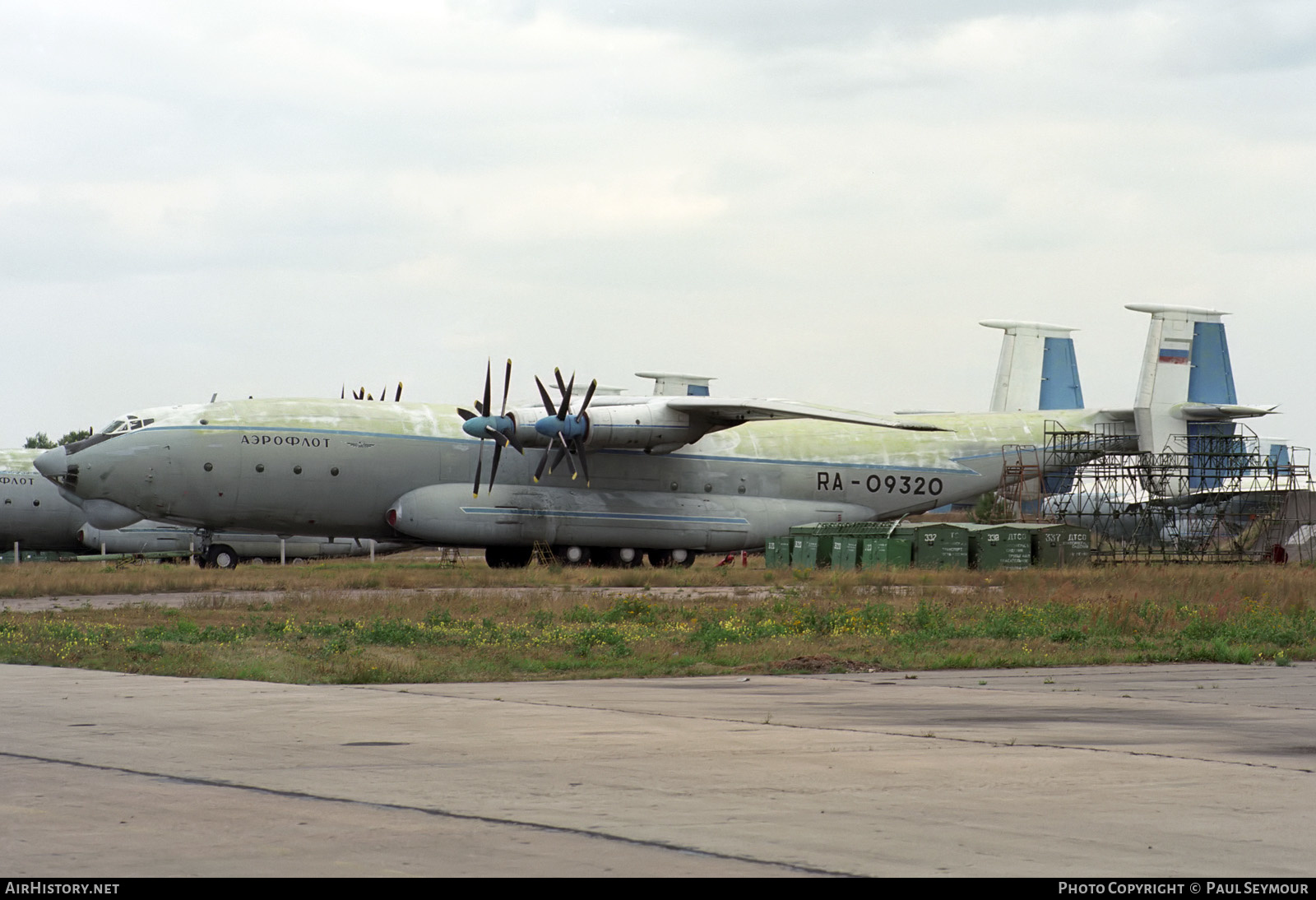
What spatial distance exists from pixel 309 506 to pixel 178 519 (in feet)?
13.2

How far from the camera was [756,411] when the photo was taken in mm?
48031

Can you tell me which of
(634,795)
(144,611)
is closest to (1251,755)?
(634,795)

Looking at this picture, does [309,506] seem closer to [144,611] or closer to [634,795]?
[144,611]

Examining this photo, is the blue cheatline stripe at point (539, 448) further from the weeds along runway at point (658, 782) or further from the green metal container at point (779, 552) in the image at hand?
the weeds along runway at point (658, 782)

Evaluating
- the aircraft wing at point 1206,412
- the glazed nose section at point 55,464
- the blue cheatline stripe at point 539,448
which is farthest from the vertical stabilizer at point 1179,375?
the glazed nose section at point 55,464

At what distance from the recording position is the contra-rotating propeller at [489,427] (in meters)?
45.6

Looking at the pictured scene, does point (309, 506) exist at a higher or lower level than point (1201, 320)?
lower

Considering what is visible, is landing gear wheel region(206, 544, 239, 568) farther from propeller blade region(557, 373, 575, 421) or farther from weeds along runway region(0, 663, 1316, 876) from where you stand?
weeds along runway region(0, 663, 1316, 876)

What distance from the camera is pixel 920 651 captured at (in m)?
19.2

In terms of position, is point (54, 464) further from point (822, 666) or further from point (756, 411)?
point (822, 666)

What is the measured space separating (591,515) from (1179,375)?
24329 mm

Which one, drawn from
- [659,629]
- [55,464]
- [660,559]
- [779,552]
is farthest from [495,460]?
[659,629]

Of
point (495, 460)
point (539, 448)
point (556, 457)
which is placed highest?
point (539, 448)
